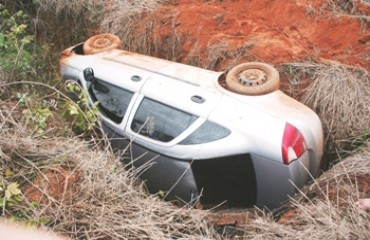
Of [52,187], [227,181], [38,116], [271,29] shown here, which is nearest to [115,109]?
[38,116]

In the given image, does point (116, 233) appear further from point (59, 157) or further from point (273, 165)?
point (273, 165)

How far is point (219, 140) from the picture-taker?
4.04m

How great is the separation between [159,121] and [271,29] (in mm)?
2549

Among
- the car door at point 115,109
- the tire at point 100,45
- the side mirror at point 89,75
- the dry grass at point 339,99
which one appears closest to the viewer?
the car door at point 115,109

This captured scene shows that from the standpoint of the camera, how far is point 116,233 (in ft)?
10.5

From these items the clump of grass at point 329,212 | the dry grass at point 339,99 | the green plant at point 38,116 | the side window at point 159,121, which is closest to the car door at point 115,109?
the side window at point 159,121

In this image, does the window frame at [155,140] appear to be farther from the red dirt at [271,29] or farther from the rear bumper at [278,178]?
the red dirt at [271,29]

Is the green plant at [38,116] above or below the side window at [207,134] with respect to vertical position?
above

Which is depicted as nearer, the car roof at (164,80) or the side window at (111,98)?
the car roof at (164,80)

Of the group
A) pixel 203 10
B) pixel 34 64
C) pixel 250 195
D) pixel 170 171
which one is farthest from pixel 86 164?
pixel 203 10

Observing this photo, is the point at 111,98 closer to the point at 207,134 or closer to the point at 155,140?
the point at 155,140

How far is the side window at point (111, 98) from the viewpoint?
4.70m

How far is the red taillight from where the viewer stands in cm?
383

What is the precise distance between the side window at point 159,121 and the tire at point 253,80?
58 cm
